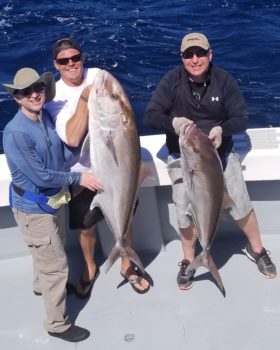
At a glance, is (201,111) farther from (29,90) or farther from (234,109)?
(29,90)

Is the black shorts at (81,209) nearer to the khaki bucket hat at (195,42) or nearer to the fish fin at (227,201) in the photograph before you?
the fish fin at (227,201)

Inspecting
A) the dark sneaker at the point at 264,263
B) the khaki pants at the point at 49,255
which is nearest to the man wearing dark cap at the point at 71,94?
the khaki pants at the point at 49,255

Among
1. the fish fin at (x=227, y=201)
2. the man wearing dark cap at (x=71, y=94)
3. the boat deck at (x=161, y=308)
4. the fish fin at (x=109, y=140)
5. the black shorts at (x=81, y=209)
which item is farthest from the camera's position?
the black shorts at (x=81, y=209)

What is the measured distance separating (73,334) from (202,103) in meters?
1.84

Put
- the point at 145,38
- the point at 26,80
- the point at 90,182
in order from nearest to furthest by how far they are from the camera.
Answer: the point at 26,80 < the point at 90,182 < the point at 145,38

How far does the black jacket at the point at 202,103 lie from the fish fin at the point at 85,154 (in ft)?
1.57

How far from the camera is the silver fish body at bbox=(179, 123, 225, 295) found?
3.45 m

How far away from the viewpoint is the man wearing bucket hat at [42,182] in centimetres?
329

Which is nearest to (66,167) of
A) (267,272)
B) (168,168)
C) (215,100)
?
(168,168)

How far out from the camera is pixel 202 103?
389cm

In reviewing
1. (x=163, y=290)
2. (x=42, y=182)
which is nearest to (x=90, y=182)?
(x=42, y=182)

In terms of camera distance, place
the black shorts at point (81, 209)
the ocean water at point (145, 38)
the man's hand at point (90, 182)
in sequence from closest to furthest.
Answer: the man's hand at point (90, 182)
the black shorts at point (81, 209)
the ocean water at point (145, 38)

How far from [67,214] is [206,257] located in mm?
1263

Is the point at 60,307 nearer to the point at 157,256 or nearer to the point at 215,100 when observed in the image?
the point at 157,256
